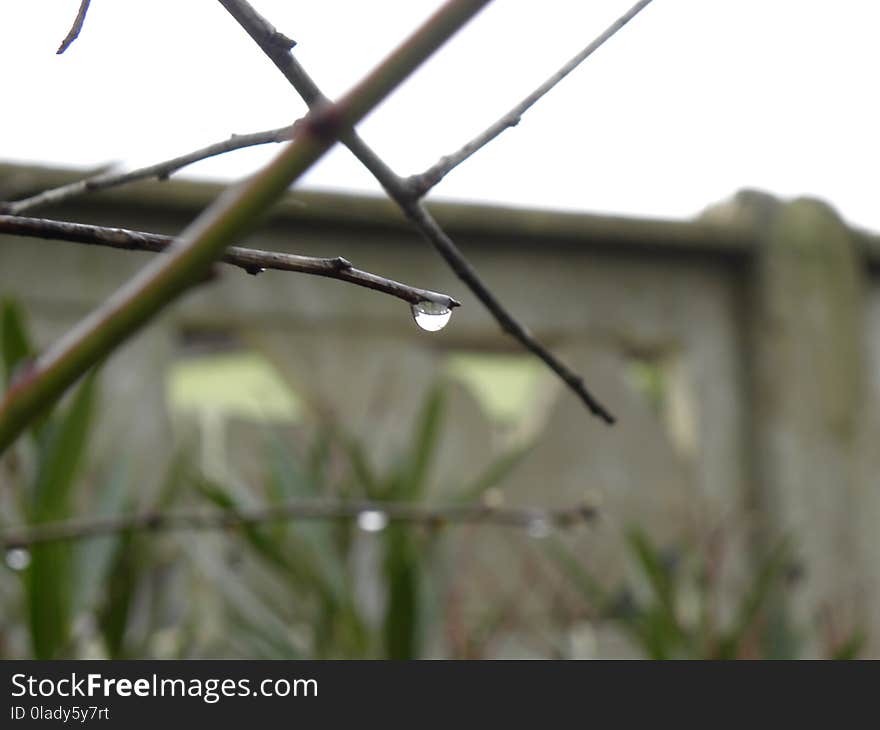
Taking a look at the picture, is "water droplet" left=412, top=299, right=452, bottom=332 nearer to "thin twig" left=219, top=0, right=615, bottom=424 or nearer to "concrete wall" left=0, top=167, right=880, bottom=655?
"thin twig" left=219, top=0, right=615, bottom=424

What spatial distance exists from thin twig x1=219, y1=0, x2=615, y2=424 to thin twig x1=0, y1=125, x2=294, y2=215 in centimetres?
2

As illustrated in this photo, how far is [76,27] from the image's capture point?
1.06 feet

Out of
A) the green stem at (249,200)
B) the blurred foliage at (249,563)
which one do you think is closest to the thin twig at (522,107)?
the green stem at (249,200)

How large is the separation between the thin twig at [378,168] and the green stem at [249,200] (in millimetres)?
117

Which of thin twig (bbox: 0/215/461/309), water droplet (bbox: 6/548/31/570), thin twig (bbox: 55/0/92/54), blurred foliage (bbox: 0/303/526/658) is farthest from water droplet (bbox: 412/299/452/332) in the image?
water droplet (bbox: 6/548/31/570)

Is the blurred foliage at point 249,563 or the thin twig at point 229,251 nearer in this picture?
the thin twig at point 229,251

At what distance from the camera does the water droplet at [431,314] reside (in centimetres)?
A: 30

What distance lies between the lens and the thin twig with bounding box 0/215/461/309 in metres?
0.23

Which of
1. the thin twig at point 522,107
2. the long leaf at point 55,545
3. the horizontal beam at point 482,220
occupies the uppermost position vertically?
the horizontal beam at point 482,220

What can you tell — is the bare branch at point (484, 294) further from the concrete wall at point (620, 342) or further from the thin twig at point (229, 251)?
the concrete wall at point (620, 342)
